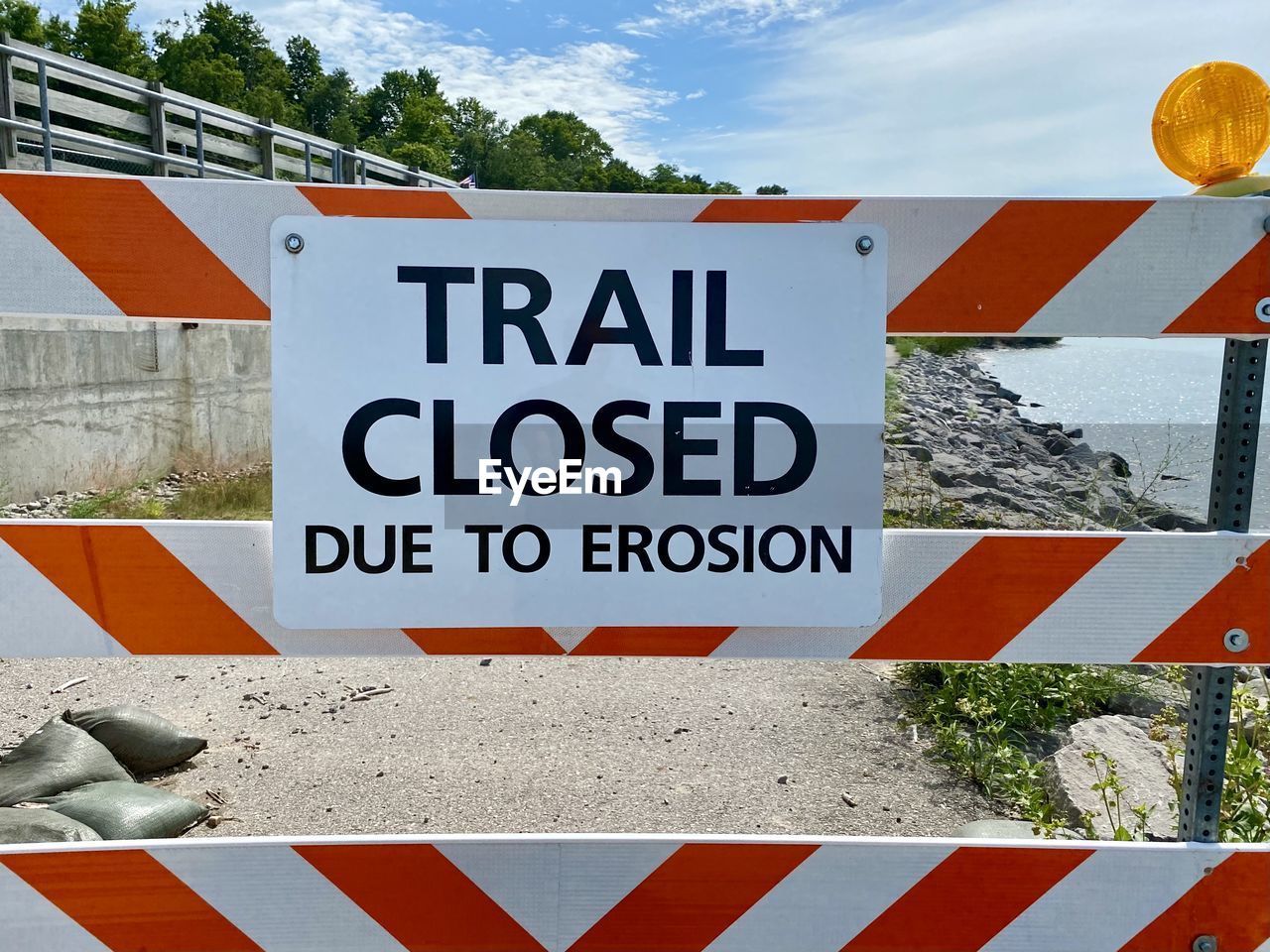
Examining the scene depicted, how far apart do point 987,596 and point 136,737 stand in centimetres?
312

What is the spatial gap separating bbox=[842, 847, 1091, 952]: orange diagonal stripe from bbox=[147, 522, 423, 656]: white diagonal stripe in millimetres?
1057

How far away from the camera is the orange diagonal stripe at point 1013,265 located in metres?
1.73

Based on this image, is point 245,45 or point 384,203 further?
Answer: point 245,45

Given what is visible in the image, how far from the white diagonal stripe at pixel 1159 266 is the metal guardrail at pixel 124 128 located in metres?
11.3

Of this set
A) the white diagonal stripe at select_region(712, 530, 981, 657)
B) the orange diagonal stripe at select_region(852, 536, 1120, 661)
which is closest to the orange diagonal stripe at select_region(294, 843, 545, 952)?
the white diagonal stripe at select_region(712, 530, 981, 657)

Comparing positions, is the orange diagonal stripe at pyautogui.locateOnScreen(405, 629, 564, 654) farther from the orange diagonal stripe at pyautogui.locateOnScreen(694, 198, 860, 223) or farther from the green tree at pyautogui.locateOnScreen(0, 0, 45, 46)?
the green tree at pyautogui.locateOnScreen(0, 0, 45, 46)

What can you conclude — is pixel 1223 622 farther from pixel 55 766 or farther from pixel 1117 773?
pixel 55 766

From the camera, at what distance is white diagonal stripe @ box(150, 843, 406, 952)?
5.59 ft

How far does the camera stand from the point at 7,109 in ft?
33.8

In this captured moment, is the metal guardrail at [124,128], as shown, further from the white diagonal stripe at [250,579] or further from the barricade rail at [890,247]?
the white diagonal stripe at [250,579]

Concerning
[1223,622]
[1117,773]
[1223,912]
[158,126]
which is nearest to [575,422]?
[1223,622]

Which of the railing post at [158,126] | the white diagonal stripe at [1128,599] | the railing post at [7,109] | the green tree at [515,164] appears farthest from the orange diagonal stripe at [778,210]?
the green tree at [515,164]

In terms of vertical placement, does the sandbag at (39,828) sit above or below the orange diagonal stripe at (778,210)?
below

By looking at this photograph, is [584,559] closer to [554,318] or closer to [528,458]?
[528,458]
